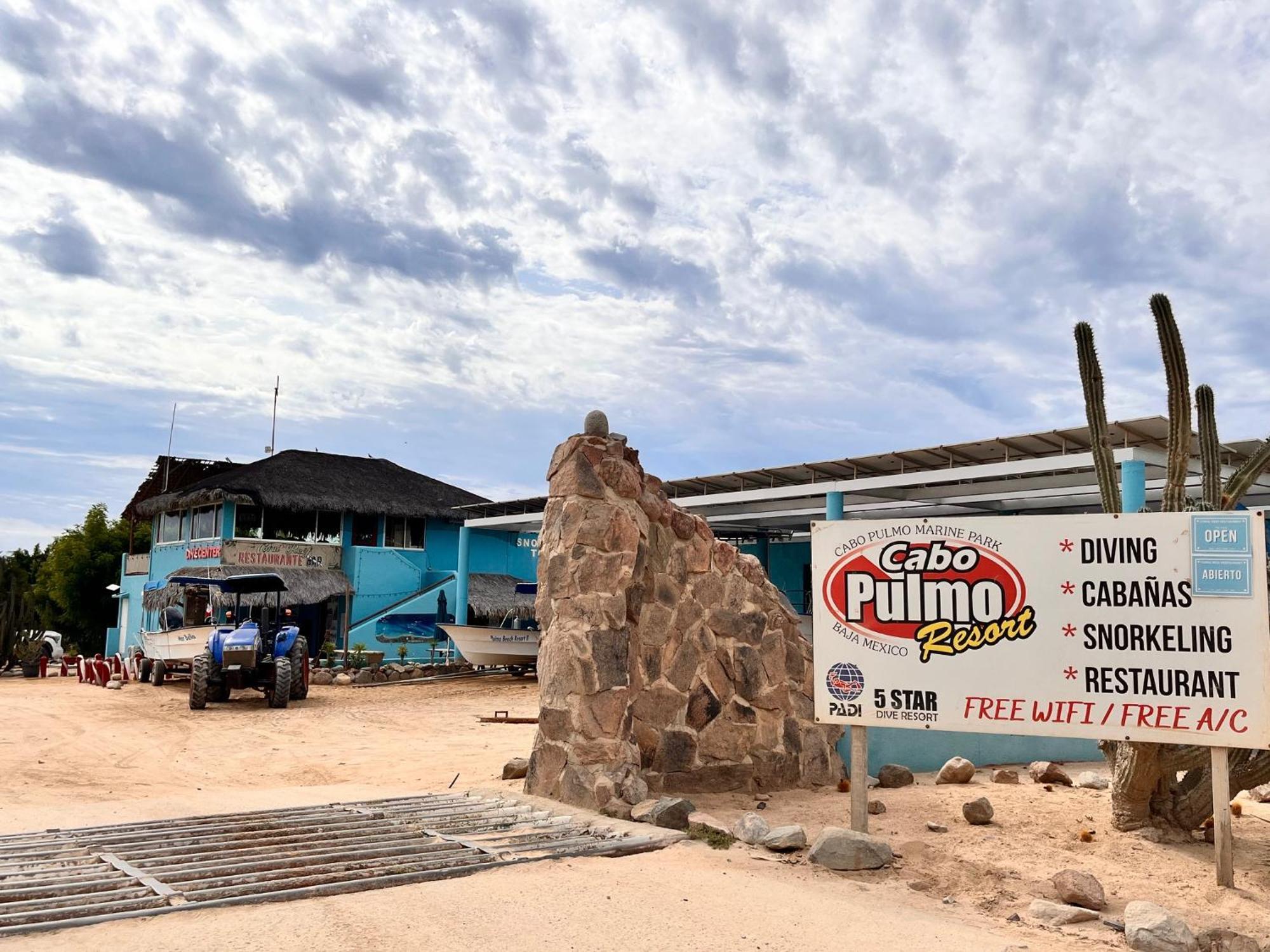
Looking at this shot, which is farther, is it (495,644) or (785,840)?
(495,644)

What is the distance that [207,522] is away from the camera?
32.0 meters

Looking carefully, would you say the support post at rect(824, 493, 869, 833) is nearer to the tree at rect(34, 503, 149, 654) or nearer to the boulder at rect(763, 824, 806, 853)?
the boulder at rect(763, 824, 806, 853)

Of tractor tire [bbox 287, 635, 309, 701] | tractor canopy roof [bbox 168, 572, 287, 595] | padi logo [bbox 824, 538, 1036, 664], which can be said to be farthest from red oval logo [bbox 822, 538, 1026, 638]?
tractor canopy roof [bbox 168, 572, 287, 595]

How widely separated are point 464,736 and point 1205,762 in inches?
394

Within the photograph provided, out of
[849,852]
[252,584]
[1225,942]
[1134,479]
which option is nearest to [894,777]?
[849,852]

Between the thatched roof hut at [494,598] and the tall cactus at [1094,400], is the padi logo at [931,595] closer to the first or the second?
the tall cactus at [1094,400]

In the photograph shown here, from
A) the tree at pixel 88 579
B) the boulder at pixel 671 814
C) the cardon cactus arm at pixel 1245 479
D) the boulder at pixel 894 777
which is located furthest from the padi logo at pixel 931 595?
the tree at pixel 88 579

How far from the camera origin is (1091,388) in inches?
324

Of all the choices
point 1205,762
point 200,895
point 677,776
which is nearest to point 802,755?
point 677,776

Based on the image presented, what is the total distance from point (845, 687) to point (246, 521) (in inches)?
1085

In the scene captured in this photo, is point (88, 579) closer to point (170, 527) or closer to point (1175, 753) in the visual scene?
point (170, 527)

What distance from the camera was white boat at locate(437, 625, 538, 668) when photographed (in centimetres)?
2617

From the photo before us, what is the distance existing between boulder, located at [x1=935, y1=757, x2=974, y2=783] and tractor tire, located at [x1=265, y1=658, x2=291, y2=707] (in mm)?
13168

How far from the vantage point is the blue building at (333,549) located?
30875 millimetres
